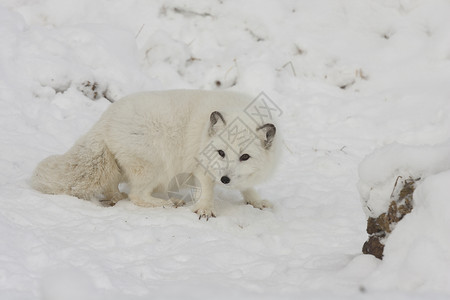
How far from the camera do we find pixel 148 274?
3576 mm

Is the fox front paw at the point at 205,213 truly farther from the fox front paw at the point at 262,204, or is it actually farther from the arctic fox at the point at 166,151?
the fox front paw at the point at 262,204

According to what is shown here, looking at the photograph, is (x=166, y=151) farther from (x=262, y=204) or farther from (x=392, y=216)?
(x=392, y=216)

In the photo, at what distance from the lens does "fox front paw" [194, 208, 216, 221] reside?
489 cm

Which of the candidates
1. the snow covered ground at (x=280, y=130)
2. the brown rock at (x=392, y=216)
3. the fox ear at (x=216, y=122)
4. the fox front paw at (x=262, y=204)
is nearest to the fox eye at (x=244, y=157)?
the fox ear at (x=216, y=122)

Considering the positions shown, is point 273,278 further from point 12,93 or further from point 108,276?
point 12,93

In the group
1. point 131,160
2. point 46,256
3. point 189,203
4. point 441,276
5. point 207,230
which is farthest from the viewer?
point 189,203

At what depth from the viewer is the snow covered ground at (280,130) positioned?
9.77 ft

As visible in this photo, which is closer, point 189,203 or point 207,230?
point 207,230

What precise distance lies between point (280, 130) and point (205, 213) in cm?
126

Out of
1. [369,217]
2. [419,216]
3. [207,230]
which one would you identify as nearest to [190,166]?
[207,230]

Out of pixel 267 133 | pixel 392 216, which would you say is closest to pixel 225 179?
pixel 267 133

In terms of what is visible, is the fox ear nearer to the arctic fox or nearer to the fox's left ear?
the arctic fox

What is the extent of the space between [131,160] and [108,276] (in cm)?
186

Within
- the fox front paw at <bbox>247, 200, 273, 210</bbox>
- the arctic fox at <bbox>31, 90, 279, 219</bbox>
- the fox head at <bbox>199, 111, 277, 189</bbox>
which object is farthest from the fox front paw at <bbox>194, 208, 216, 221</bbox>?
the fox front paw at <bbox>247, 200, 273, 210</bbox>
